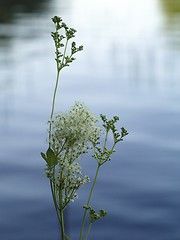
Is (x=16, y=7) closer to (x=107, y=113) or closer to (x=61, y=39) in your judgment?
(x=107, y=113)

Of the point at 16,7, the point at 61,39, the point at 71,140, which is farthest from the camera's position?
the point at 16,7

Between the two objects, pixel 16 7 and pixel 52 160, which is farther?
pixel 16 7

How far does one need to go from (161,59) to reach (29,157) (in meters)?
4.93

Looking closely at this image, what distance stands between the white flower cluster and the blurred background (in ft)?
7.62

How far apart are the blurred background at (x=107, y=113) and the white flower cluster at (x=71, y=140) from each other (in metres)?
2.32

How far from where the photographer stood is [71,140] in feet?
5.00

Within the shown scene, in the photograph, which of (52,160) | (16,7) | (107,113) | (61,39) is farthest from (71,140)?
(16,7)

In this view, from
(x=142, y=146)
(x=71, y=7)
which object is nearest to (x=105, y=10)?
(x=71, y=7)

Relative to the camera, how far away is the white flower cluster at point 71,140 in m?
1.51

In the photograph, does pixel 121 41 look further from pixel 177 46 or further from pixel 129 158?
pixel 129 158

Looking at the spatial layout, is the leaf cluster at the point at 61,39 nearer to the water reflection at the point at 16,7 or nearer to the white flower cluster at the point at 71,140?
the white flower cluster at the point at 71,140

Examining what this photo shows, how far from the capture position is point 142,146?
5.78 m

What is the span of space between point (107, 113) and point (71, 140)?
17.4 feet

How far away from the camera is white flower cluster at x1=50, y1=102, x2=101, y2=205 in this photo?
1.51 metres
